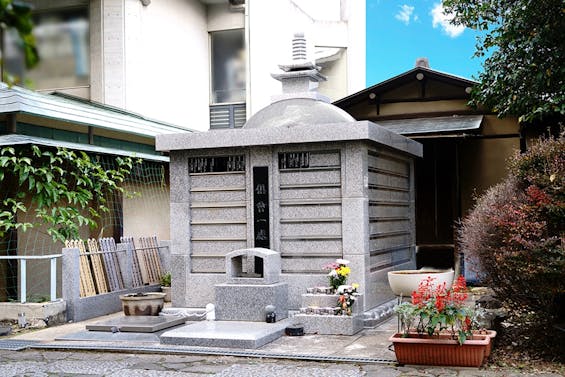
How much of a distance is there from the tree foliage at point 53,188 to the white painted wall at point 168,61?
5131 mm

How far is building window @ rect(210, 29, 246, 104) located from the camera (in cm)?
2305

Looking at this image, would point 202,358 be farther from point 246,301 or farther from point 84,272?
point 84,272

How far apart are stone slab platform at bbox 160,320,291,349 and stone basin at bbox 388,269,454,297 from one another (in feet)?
6.03

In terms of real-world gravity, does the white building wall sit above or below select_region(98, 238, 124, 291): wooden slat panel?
above

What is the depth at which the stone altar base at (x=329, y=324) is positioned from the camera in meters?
10.3

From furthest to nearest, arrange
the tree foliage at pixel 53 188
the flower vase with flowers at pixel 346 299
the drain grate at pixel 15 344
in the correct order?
the tree foliage at pixel 53 188, the flower vase with flowers at pixel 346 299, the drain grate at pixel 15 344

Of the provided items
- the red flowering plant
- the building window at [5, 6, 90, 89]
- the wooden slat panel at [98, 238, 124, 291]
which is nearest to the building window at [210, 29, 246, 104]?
the building window at [5, 6, 90, 89]

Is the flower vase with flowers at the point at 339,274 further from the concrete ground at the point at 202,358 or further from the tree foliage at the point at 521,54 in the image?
the tree foliage at the point at 521,54

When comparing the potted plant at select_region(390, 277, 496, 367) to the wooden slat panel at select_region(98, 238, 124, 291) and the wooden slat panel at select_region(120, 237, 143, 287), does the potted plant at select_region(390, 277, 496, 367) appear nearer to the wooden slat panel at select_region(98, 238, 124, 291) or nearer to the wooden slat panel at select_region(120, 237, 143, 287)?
the wooden slat panel at select_region(98, 238, 124, 291)

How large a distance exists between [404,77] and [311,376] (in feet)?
35.8

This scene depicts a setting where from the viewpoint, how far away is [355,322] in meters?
10.4

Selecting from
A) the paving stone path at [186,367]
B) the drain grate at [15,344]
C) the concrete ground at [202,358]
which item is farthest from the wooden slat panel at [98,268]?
the paving stone path at [186,367]

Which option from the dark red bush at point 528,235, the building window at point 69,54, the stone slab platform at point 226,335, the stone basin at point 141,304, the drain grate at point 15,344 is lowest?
the drain grate at point 15,344

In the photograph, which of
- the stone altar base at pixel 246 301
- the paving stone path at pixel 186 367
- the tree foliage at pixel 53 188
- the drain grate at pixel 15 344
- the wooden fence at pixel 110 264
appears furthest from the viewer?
the wooden fence at pixel 110 264
